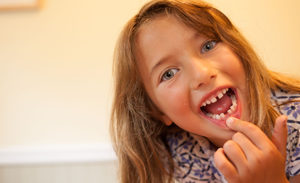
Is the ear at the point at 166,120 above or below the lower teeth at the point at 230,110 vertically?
below

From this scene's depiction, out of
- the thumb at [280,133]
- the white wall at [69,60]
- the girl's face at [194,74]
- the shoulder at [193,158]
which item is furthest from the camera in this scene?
the white wall at [69,60]

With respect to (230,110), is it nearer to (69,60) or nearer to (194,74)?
(194,74)

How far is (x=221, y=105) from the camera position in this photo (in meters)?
0.76

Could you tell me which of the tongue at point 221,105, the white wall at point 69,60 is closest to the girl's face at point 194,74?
the tongue at point 221,105

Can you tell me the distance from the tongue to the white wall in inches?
17.0

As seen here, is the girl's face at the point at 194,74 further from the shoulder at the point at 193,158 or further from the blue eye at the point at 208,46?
the shoulder at the point at 193,158

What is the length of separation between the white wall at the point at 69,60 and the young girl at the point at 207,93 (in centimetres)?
28

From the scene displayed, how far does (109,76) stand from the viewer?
1.17 metres

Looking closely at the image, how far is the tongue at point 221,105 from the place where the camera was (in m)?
0.76

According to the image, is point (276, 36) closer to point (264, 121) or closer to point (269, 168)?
point (264, 121)

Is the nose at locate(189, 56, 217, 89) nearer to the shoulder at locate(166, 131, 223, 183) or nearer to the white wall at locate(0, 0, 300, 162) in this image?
the shoulder at locate(166, 131, 223, 183)

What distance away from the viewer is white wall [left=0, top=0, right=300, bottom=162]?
1.11 metres

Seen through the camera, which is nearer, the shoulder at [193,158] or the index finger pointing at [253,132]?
the index finger pointing at [253,132]

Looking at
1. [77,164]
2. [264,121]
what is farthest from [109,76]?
[264,121]
